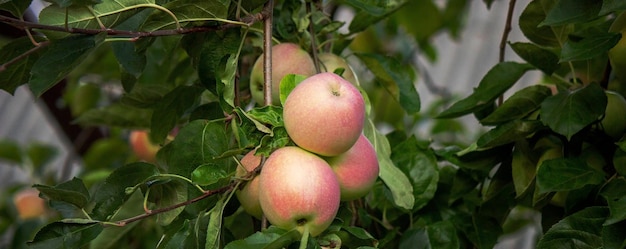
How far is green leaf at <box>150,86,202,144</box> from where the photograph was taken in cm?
78

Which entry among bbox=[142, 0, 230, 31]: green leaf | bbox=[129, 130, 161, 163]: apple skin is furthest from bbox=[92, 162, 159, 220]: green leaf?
bbox=[129, 130, 161, 163]: apple skin

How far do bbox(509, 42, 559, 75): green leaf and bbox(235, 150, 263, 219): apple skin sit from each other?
0.31 metres

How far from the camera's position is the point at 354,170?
0.58 meters

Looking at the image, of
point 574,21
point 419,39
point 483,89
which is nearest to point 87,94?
point 419,39

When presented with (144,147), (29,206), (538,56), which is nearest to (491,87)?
(538,56)

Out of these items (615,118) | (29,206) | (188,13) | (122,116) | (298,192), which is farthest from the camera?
(29,206)

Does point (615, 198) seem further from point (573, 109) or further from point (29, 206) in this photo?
point (29, 206)

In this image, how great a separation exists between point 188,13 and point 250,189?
14 cm

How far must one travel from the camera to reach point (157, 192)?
638 mm

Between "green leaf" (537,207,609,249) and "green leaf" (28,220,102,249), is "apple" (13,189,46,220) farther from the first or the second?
"green leaf" (537,207,609,249)

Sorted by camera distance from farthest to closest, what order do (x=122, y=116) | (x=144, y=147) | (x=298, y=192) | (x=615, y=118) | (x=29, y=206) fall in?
(x=29, y=206) → (x=144, y=147) → (x=122, y=116) → (x=615, y=118) → (x=298, y=192)

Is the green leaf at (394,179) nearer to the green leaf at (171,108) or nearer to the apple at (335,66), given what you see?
the apple at (335,66)

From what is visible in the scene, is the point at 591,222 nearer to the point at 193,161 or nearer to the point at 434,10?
the point at 193,161

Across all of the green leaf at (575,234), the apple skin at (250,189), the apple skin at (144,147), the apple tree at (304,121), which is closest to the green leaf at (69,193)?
the apple tree at (304,121)
